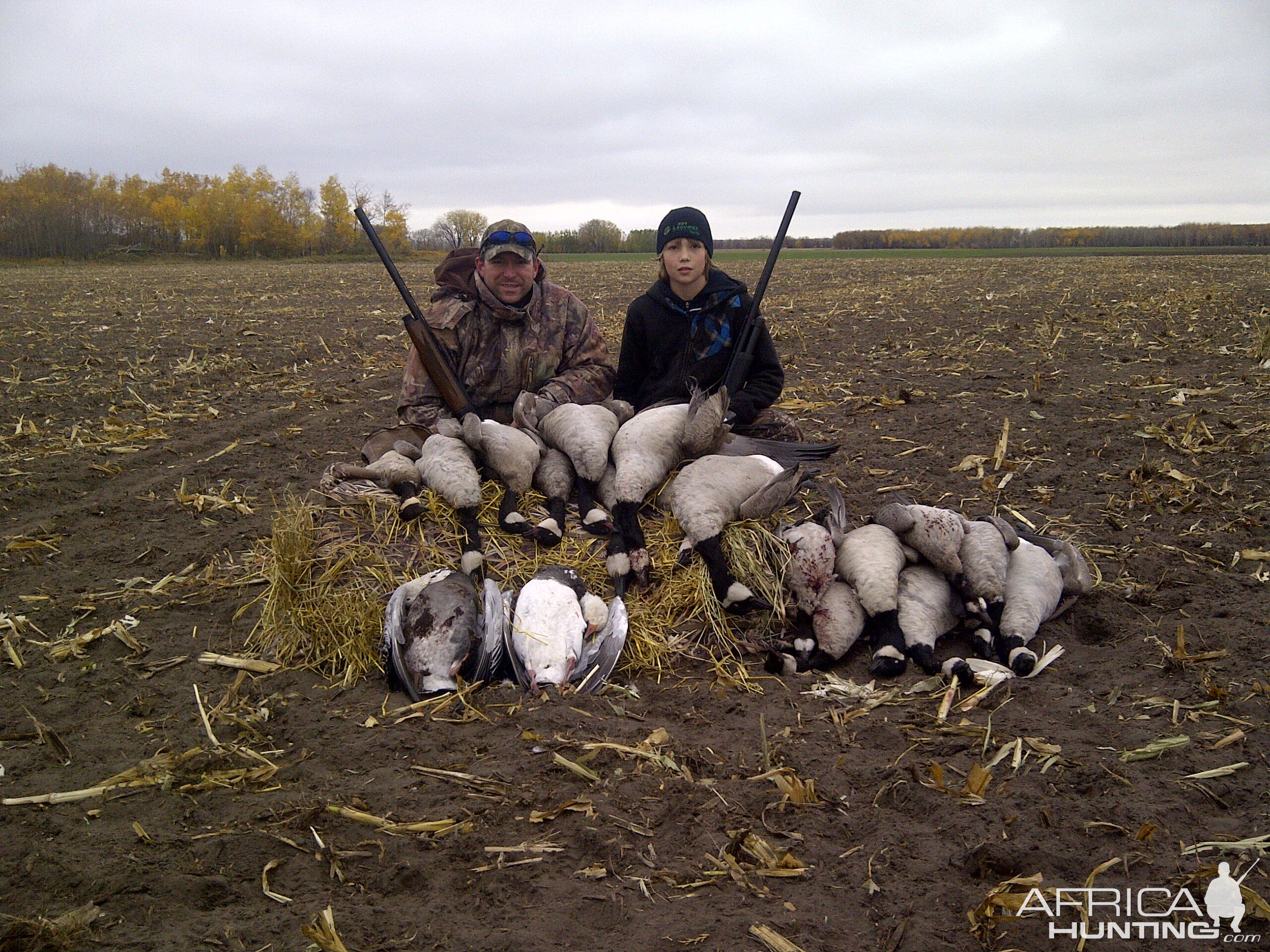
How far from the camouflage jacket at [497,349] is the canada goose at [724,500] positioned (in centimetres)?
140

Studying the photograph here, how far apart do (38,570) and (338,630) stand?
2.37m

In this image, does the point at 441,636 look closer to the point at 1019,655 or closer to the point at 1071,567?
the point at 1019,655

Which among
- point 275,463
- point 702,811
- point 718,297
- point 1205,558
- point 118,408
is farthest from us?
point 118,408

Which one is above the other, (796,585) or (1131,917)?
(796,585)

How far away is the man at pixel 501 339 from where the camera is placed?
17.6 feet

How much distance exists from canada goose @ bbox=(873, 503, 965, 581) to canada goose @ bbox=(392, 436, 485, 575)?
2.21 metres

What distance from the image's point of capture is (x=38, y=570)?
485cm

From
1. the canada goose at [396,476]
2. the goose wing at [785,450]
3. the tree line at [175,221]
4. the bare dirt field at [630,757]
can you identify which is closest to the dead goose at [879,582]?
the bare dirt field at [630,757]

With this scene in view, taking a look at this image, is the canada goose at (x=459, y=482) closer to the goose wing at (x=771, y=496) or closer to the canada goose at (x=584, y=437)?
the canada goose at (x=584, y=437)

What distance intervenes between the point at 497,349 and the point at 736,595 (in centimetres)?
256

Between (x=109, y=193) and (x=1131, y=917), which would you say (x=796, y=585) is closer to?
(x=1131, y=917)

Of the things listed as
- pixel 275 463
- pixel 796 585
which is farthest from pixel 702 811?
pixel 275 463

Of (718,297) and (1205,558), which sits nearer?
(1205,558)

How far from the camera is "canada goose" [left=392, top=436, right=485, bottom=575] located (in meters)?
4.31
